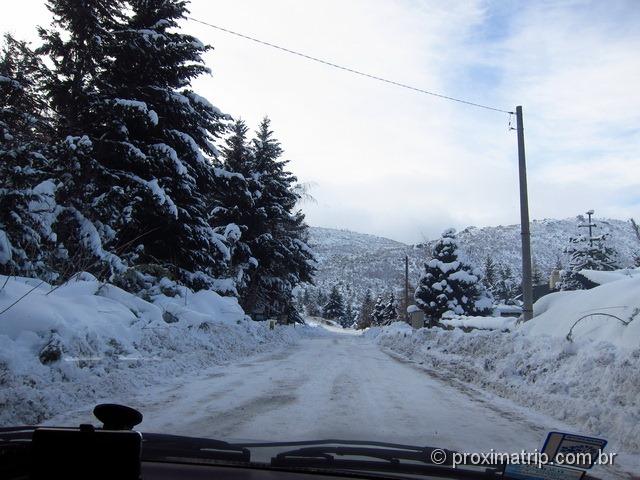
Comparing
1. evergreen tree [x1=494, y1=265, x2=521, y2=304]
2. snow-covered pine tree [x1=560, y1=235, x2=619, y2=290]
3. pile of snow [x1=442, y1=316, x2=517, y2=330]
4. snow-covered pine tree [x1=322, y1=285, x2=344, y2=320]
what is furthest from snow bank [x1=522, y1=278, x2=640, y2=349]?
snow-covered pine tree [x1=322, y1=285, x2=344, y2=320]

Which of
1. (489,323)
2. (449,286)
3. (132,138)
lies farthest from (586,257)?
(132,138)

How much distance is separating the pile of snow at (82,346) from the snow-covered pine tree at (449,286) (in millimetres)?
A: 29206

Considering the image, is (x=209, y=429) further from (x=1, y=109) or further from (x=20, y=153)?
(x=1, y=109)

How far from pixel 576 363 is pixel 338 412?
375 cm

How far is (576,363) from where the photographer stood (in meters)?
7.68

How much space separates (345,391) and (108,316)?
5.19m

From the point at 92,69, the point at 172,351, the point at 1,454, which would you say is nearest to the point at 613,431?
the point at 1,454

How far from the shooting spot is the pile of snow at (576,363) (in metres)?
5.99

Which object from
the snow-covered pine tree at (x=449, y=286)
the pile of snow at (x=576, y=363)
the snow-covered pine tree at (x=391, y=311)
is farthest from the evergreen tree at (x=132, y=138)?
the snow-covered pine tree at (x=391, y=311)

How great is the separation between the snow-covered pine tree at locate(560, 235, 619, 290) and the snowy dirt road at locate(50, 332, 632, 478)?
45215 millimetres

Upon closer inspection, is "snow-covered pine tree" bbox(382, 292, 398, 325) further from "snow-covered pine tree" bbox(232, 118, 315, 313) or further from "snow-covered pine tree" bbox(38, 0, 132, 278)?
"snow-covered pine tree" bbox(38, 0, 132, 278)

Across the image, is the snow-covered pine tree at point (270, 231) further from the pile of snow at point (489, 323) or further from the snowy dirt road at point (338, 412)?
the snowy dirt road at point (338, 412)

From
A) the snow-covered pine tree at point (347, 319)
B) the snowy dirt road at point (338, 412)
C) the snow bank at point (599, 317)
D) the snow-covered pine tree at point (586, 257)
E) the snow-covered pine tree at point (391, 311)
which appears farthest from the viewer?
the snow-covered pine tree at point (347, 319)

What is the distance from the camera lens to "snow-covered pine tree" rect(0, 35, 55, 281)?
10.6 m
